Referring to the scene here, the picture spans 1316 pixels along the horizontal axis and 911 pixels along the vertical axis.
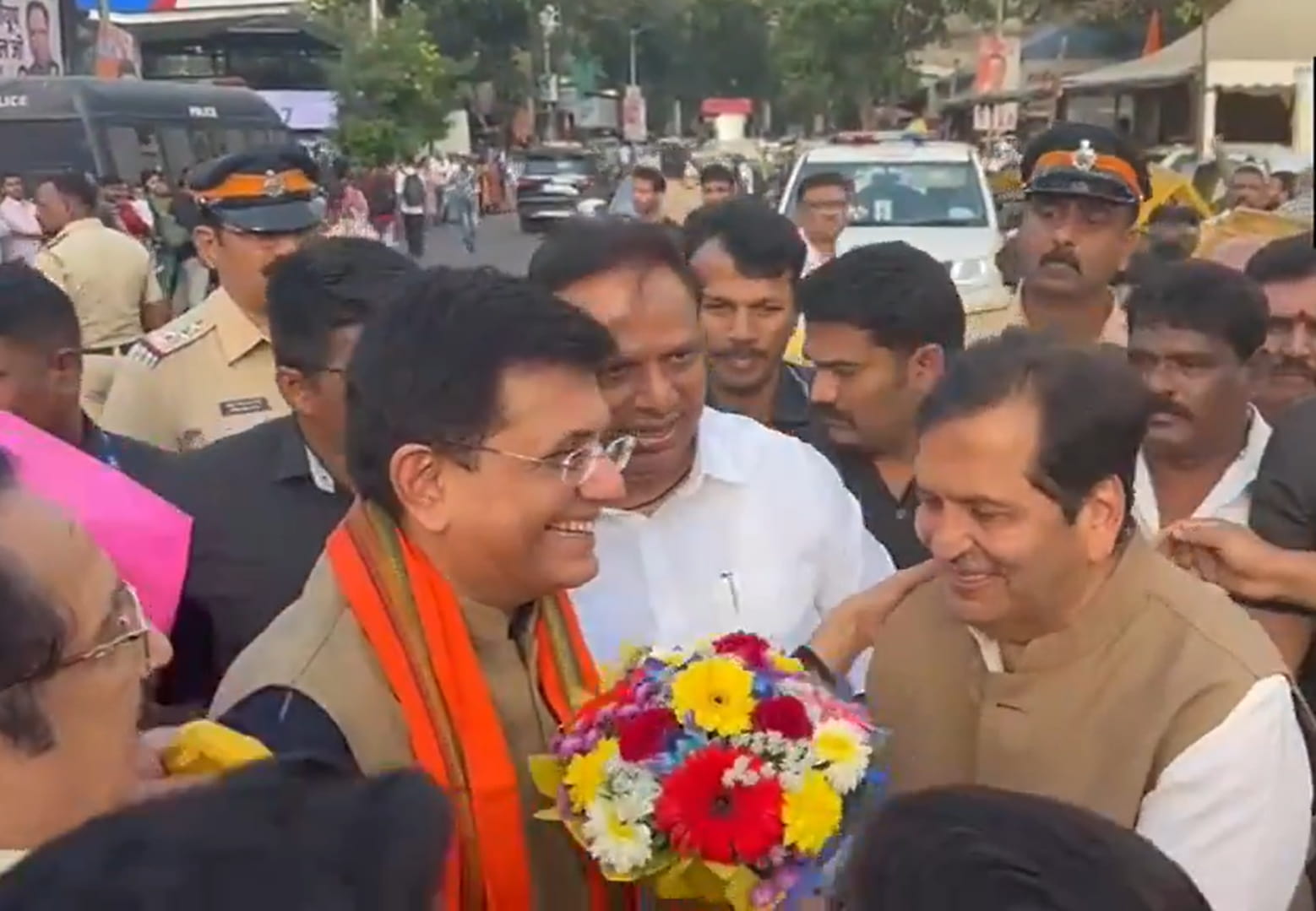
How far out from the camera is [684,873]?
7.42 ft

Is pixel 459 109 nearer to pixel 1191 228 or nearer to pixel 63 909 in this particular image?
pixel 1191 228

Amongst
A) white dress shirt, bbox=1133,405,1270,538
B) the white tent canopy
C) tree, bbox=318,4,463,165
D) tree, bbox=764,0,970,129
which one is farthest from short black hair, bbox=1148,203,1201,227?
tree, bbox=764,0,970,129

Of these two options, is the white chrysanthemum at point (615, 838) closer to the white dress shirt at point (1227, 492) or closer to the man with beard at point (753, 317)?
the white dress shirt at point (1227, 492)

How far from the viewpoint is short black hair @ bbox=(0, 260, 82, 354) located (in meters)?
4.21

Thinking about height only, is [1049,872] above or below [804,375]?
above

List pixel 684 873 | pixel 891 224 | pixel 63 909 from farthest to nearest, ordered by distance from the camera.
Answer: pixel 891 224 < pixel 684 873 < pixel 63 909

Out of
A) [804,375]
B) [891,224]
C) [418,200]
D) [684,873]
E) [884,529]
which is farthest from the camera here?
[418,200]

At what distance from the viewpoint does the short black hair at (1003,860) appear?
4.45 feet

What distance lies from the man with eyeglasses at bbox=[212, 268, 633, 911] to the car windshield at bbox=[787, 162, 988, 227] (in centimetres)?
1057

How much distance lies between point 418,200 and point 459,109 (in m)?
19.5

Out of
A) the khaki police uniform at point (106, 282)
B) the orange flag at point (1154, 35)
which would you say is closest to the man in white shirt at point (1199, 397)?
the khaki police uniform at point (106, 282)

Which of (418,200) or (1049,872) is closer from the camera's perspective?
(1049,872)

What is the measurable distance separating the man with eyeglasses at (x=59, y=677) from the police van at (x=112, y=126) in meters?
16.1

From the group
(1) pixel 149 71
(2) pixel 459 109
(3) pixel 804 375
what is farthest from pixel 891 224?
(2) pixel 459 109
